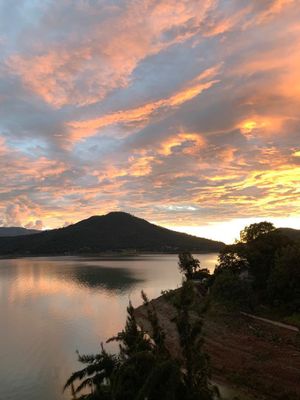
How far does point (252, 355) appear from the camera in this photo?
38.4 m

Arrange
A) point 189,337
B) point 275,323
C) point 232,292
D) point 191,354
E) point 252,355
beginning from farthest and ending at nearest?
point 232,292 → point 275,323 → point 252,355 → point 189,337 → point 191,354

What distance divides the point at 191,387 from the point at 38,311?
196ft

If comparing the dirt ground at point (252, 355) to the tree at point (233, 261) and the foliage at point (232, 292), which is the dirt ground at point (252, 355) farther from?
the tree at point (233, 261)

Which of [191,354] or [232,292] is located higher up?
[232,292]

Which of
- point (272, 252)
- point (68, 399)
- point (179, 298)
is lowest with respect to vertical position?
point (68, 399)

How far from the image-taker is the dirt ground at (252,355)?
31.0 meters

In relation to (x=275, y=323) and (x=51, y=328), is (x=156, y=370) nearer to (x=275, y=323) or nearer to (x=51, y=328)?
(x=275, y=323)

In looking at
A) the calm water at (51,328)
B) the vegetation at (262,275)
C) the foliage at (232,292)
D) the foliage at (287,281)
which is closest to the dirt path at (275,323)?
the foliage at (232,292)

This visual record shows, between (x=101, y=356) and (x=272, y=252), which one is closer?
(x=101, y=356)

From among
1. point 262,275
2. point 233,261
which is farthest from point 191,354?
point 233,261

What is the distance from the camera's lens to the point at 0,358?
4200 cm

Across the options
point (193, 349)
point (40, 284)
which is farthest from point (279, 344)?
point (40, 284)

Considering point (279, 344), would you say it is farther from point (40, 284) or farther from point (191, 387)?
point (40, 284)

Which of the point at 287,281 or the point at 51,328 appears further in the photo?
the point at 51,328
